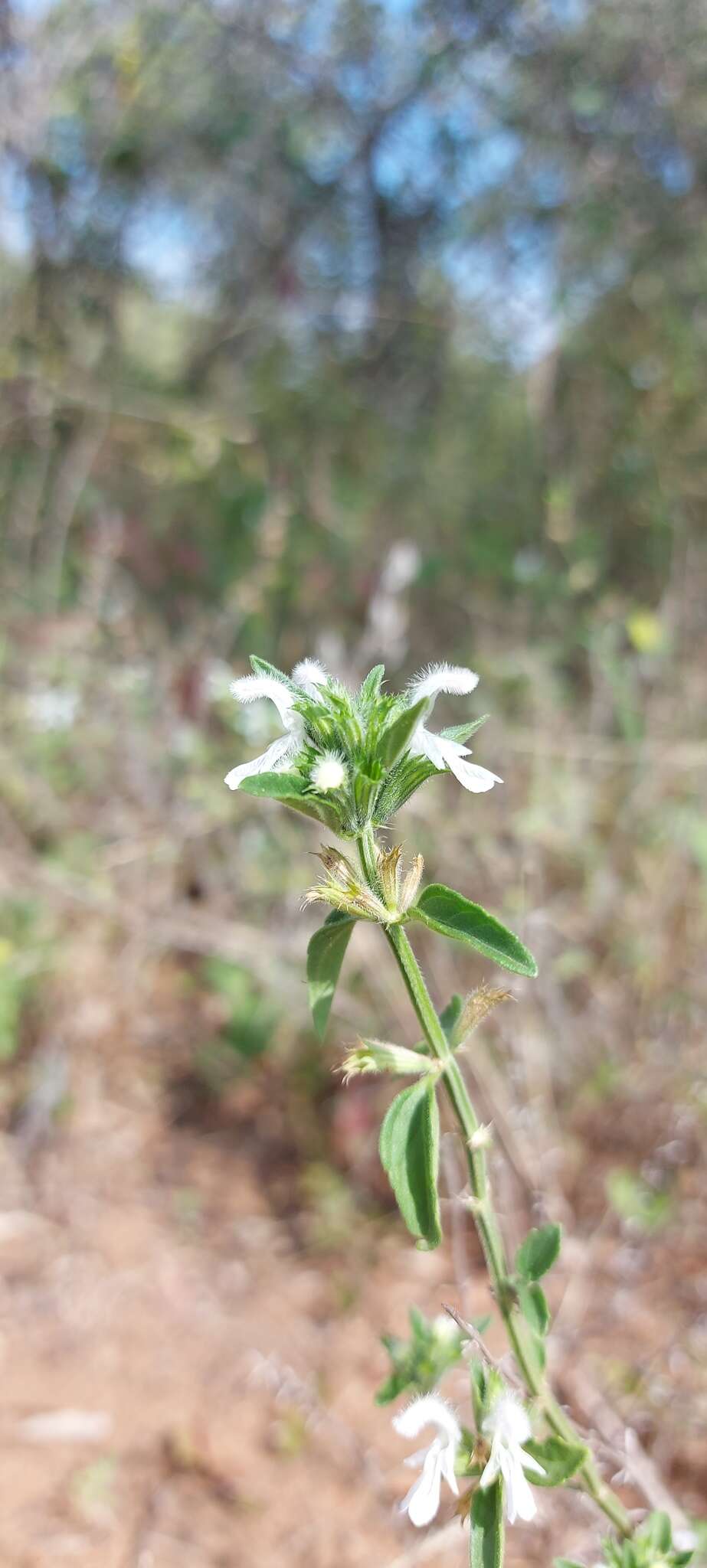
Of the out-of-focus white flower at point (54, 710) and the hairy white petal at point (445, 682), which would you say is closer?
the hairy white petal at point (445, 682)

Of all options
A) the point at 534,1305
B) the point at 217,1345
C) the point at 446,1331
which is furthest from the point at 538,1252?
the point at 217,1345

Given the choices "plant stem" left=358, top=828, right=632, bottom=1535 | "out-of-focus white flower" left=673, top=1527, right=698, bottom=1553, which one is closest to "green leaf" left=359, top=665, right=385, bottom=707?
"plant stem" left=358, top=828, right=632, bottom=1535

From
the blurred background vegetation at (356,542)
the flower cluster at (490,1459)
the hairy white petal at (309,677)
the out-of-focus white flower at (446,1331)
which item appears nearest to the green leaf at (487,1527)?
the flower cluster at (490,1459)

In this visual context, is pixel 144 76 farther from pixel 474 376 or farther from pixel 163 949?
pixel 163 949

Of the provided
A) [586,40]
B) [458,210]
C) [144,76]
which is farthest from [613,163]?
[144,76]

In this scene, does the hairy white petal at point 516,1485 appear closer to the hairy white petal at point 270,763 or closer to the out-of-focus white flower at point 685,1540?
the out-of-focus white flower at point 685,1540
